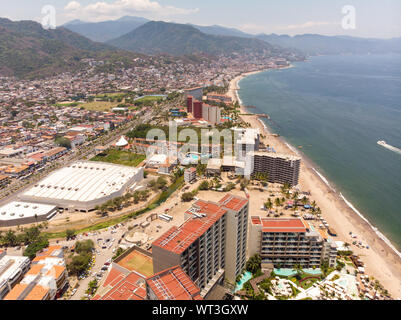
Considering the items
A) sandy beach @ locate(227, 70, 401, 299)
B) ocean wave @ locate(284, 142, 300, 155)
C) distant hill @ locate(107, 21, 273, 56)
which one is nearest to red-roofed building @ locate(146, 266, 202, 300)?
sandy beach @ locate(227, 70, 401, 299)

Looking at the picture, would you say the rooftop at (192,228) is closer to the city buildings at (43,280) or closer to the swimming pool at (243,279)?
the swimming pool at (243,279)

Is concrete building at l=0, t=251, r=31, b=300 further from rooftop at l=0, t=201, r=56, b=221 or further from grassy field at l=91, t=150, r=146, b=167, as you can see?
grassy field at l=91, t=150, r=146, b=167

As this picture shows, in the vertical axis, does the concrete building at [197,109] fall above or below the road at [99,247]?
above

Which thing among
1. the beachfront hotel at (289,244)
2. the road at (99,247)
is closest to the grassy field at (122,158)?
the road at (99,247)

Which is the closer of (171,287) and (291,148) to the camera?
(171,287)

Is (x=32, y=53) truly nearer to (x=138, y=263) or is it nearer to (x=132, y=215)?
(x=132, y=215)

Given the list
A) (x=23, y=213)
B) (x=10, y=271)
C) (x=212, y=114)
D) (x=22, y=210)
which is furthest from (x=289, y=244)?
(x=212, y=114)

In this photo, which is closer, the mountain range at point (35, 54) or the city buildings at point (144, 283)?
the city buildings at point (144, 283)
